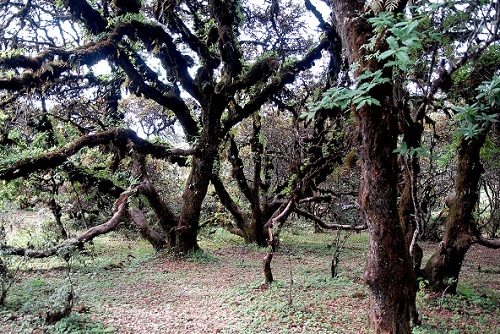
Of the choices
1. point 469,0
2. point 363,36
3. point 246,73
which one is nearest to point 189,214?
point 246,73

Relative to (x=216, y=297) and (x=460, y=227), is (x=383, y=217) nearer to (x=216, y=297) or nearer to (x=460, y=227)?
(x=460, y=227)

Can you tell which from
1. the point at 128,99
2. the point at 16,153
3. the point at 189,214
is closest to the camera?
the point at 16,153

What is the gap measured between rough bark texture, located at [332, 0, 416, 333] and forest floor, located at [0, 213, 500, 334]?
127 centimetres

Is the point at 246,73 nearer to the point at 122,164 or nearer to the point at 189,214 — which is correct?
the point at 189,214

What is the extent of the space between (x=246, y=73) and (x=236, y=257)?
15.3 ft

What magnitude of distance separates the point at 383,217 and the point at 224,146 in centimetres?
827

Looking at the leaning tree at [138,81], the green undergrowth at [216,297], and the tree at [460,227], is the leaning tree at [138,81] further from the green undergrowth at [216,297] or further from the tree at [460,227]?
the tree at [460,227]

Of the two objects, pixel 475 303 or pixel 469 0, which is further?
pixel 475 303

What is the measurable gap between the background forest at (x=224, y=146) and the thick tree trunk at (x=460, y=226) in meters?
0.02

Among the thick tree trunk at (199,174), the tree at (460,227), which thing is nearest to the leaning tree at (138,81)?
the thick tree trunk at (199,174)

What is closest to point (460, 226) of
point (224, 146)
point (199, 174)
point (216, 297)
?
point (216, 297)

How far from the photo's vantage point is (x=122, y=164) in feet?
39.2

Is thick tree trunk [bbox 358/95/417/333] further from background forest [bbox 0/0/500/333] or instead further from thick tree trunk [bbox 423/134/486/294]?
thick tree trunk [bbox 423/134/486/294]

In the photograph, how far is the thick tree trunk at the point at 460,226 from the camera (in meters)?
5.61
